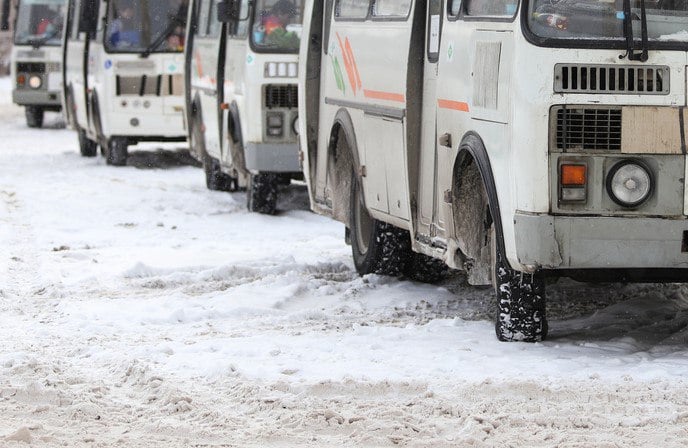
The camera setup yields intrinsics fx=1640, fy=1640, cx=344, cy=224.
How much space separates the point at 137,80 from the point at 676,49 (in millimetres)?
14480

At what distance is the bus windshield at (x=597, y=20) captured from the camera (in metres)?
7.41

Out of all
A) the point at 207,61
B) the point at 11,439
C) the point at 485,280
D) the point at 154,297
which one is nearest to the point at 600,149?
the point at 485,280

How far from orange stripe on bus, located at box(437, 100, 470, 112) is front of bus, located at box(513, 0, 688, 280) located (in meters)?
0.89

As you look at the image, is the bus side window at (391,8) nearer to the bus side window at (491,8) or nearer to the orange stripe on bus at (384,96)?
the orange stripe on bus at (384,96)

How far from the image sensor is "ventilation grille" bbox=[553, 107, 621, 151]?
738cm

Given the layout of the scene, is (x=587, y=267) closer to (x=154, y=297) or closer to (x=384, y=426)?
(x=384, y=426)

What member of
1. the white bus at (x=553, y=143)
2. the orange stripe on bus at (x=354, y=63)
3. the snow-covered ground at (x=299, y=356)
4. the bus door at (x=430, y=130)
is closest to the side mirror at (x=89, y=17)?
the snow-covered ground at (x=299, y=356)

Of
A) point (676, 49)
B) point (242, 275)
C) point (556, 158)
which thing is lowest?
point (242, 275)

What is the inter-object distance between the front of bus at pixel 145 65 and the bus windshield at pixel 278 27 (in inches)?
246

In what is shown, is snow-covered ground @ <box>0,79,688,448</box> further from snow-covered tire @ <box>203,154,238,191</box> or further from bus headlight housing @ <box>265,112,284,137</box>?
snow-covered tire @ <box>203,154,238,191</box>

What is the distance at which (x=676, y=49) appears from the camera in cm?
739

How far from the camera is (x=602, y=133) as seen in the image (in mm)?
7418

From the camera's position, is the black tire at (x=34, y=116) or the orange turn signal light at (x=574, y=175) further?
the black tire at (x=34, y=116)

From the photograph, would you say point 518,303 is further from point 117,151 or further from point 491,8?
point 117,151
